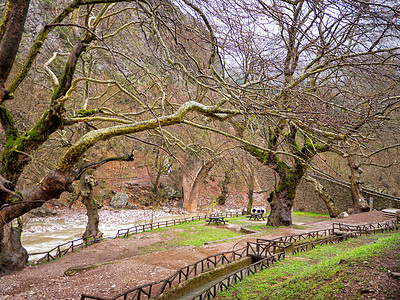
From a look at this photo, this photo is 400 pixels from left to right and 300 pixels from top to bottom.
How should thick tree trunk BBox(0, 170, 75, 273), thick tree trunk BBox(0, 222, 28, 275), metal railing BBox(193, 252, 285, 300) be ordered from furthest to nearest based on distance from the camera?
1. thick tree trunk BBox(0, 222, 28, 275)
2. metal railing BBox(193, 252, 285, 300)
3. thick tree trunk BBox(0, 170, 75, 273)

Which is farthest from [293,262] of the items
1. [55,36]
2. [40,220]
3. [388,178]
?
[388,178]

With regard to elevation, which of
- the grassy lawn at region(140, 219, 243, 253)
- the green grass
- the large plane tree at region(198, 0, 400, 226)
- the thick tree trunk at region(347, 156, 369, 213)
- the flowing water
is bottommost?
the flowing water

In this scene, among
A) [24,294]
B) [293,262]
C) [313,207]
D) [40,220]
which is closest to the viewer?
[24,294]

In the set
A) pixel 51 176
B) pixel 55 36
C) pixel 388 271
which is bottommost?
pixel 388 271

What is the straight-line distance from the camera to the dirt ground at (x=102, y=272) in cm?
673

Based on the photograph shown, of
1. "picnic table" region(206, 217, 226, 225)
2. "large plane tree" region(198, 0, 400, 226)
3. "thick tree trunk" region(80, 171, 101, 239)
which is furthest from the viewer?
"picnic table" region(206, 217, 226, 225)

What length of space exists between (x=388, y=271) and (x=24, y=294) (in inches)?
329

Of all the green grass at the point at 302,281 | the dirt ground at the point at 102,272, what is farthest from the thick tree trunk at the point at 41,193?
the green grass at the point at 302,281

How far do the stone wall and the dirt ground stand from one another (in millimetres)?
14352

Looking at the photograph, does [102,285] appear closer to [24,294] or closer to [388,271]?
[24,294]

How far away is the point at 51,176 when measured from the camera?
436cm

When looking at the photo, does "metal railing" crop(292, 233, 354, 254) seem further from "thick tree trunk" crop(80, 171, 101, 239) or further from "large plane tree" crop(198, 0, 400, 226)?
"thick tree trunk" crop(80, 171, 101, 239)

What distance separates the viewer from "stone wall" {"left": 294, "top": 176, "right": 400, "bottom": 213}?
2100cm

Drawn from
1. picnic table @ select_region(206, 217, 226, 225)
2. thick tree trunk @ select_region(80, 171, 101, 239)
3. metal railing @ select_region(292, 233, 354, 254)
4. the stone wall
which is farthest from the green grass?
the stone wall
